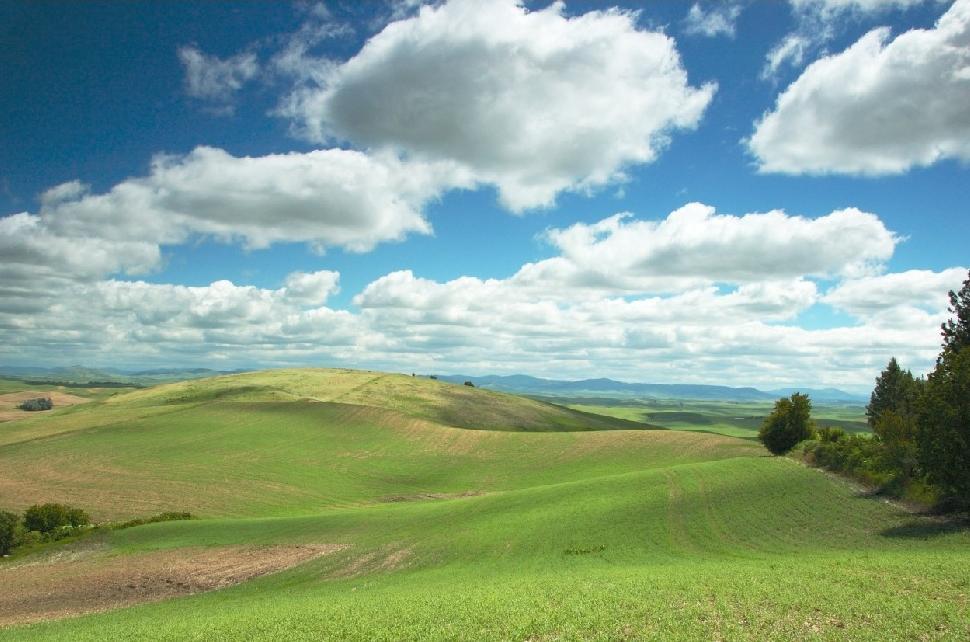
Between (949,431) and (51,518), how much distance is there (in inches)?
3392

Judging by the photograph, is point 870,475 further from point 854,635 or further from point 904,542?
point 854,635

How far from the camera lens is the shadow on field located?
33.5 metres

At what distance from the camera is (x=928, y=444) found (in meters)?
38.7

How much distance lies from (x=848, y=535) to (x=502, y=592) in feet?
77.9

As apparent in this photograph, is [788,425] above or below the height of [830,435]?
above

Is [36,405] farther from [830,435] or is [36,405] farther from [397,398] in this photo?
[830,435]

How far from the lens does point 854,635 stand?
16.8 m

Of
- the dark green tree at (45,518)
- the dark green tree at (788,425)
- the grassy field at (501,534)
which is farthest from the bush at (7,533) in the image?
the dark green tree at (788,425)

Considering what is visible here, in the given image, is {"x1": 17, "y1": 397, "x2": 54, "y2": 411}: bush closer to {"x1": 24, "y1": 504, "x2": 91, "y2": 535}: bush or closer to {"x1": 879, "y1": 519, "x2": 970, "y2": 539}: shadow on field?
{"x1": 24, "y1": 504, "x2": 91, "y2": 535}: bush

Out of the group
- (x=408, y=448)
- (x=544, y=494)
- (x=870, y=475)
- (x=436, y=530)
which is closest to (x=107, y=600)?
(x=436, y=530)

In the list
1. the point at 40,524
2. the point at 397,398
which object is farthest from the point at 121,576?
the point at 397,398

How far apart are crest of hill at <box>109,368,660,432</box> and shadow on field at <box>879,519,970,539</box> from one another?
10604cm

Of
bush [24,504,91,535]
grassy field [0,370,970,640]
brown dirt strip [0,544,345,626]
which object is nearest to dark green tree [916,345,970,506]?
grassy field [0,370,970,640]

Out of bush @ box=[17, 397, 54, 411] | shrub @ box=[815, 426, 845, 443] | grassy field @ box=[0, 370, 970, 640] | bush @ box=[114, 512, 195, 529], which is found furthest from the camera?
bush @ box=[17, 397, 54, 411]
